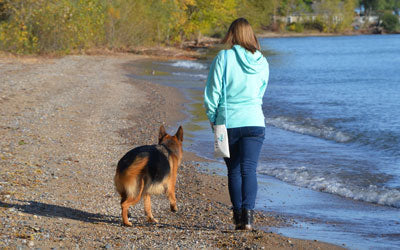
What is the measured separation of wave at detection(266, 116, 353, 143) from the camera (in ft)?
39.7

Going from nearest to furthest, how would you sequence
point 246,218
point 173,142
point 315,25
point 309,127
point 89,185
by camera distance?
1. point 246,218
2. point 173,142
3. point 89,185
4. point 309,127
5. point 315,25

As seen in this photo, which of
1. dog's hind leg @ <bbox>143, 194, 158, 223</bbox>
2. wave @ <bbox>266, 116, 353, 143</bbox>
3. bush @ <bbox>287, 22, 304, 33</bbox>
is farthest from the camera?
bush @ <bbox>287, 22, 304, 33</bbox>

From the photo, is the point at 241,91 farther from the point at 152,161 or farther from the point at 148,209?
the point at 148,209

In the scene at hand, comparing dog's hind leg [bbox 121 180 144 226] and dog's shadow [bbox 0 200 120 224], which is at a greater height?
dog's hind leg [bbox 121 180 144 226]

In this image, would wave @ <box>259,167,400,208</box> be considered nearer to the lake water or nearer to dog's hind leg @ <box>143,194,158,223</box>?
the lake water

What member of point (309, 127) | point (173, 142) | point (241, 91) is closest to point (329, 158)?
point (309, 127)

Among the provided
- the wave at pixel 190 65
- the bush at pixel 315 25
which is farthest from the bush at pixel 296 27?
the wave at pixel 190 65

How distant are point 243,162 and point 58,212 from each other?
1.96 m

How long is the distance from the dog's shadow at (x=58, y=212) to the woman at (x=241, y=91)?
1.53 m

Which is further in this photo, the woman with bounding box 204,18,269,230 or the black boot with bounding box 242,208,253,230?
the black boot with bounding box 242,208,253,230

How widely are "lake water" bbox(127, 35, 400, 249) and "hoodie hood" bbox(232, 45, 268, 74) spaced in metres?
1.87

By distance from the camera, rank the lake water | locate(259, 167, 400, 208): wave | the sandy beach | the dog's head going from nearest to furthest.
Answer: the sandy beach
the dog's head
the lake water
locate(259, 167, 400, 208): wave

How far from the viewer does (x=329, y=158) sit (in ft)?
31.7

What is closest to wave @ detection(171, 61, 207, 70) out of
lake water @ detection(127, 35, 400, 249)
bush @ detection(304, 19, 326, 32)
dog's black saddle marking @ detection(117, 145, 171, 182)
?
lake water @ detection(127, 35, 400, 249)
